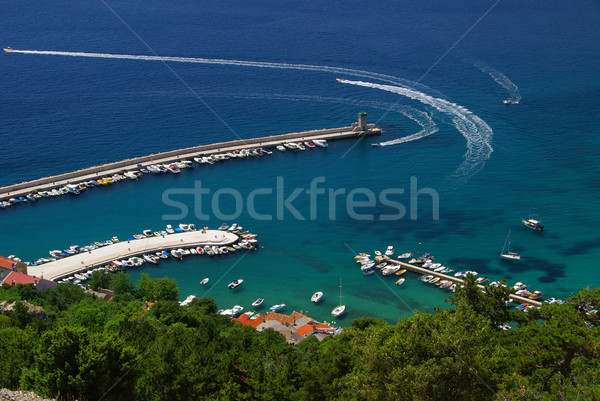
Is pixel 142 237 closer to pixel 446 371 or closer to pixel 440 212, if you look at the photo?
pixel 440 212

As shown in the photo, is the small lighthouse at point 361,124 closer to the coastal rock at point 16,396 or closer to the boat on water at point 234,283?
the boat on water at point 234,283

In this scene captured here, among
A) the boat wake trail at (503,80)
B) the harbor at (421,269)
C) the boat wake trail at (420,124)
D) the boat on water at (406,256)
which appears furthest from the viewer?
the boat wake trail at (503,80)

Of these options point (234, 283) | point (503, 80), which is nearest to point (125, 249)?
point (234, 283)

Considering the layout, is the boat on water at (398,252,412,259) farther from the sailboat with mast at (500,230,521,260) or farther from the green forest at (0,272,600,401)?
the green forest at (0,272,600,401)

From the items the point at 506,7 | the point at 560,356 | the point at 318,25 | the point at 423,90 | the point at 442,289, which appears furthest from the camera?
Result: the point at 506,7

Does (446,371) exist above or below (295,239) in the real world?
above

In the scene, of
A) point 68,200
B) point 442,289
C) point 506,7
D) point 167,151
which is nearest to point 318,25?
point 506,7

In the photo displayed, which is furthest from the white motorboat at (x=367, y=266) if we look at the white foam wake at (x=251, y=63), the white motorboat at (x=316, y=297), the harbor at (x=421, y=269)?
the white foam wake at (x=251, y=63)
